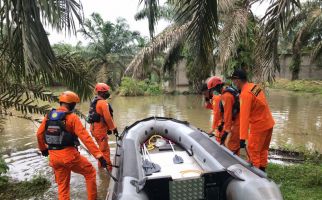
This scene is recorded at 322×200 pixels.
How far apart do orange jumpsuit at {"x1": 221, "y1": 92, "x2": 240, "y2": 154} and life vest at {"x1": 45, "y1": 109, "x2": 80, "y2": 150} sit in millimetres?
2248

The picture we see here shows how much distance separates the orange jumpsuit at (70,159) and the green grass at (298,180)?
2.52 metres

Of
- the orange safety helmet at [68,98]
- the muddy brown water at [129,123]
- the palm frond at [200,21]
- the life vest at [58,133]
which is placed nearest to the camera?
the palm frond at [200,21]

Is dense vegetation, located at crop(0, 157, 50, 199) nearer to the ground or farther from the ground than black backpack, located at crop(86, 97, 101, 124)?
nearer to the ground

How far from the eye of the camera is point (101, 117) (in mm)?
6227

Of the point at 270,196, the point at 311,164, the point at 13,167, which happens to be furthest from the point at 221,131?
the point at 13,167

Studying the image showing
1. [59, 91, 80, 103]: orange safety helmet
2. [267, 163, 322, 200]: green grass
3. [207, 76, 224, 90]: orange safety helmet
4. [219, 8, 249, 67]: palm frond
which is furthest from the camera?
[219, 8, 249, 67]: palm frond

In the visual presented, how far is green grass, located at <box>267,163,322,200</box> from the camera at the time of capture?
476cm

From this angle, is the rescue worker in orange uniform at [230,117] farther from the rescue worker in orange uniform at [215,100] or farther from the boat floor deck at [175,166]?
the boat floor deck at [175,166]

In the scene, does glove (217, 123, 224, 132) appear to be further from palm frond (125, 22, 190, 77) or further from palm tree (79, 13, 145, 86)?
palm tree (79, 13, 145, 86)

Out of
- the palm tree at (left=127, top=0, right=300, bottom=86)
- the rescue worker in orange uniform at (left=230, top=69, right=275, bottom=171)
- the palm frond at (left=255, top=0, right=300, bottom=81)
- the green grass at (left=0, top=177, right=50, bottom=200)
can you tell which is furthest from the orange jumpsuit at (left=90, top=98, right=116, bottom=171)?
the palm frond at (left=255, top=0, right=300, bottom=81)

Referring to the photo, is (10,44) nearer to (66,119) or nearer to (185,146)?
(66,119)

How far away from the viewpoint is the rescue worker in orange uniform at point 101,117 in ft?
20.1

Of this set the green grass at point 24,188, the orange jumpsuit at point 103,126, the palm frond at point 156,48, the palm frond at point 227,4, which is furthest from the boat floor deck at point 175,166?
the palm frond at point 156,48

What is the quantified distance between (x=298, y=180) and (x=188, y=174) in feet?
5.93
